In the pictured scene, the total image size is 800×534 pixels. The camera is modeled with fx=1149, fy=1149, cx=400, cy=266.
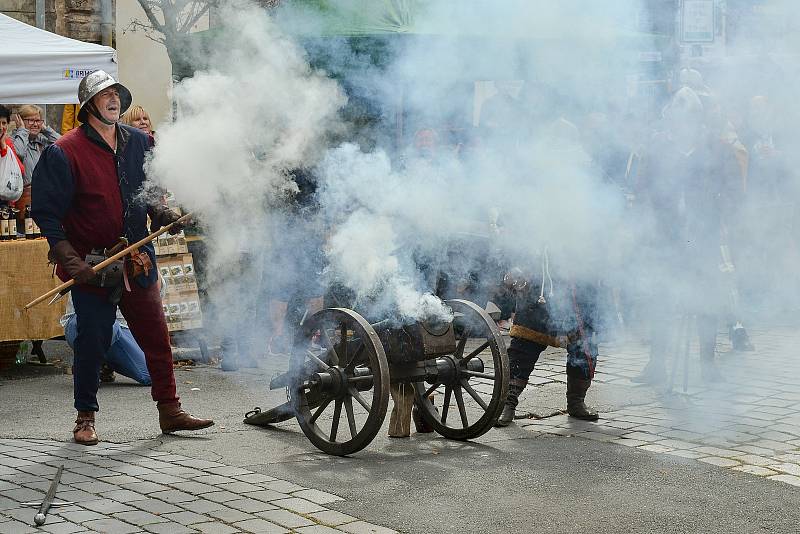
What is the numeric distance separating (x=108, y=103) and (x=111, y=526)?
254 cm

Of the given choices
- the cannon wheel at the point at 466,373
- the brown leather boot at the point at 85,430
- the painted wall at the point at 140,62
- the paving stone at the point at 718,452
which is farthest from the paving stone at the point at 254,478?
the painted wall at the point at 140,62

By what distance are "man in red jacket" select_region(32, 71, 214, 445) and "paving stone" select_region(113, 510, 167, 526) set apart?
1.46 meters

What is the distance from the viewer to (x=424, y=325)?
5988 mm

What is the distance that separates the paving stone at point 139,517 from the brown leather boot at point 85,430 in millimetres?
1447

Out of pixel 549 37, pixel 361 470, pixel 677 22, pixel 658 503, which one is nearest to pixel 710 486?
pixel 658 503

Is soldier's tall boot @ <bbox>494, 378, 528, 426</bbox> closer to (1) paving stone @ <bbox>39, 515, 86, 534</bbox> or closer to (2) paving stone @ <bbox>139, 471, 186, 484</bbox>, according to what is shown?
(2) paving stone @ <bbox>139, 471, 186, 484</bbox>

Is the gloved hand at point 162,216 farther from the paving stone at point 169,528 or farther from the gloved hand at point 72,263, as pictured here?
the paving stone at point 169,528

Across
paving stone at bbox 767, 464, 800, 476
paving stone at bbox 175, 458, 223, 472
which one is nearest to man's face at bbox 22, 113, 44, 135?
paving stone at bbox 175, 458, 223, 472

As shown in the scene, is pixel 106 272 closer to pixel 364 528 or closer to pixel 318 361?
pixel 318 361

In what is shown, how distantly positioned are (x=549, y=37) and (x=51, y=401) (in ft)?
12.8

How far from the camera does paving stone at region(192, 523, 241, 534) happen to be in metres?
4.45

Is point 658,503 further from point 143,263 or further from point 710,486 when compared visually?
point 143,263

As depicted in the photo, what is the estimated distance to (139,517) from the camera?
4.63 m

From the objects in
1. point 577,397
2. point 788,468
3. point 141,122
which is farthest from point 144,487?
point 141,122
